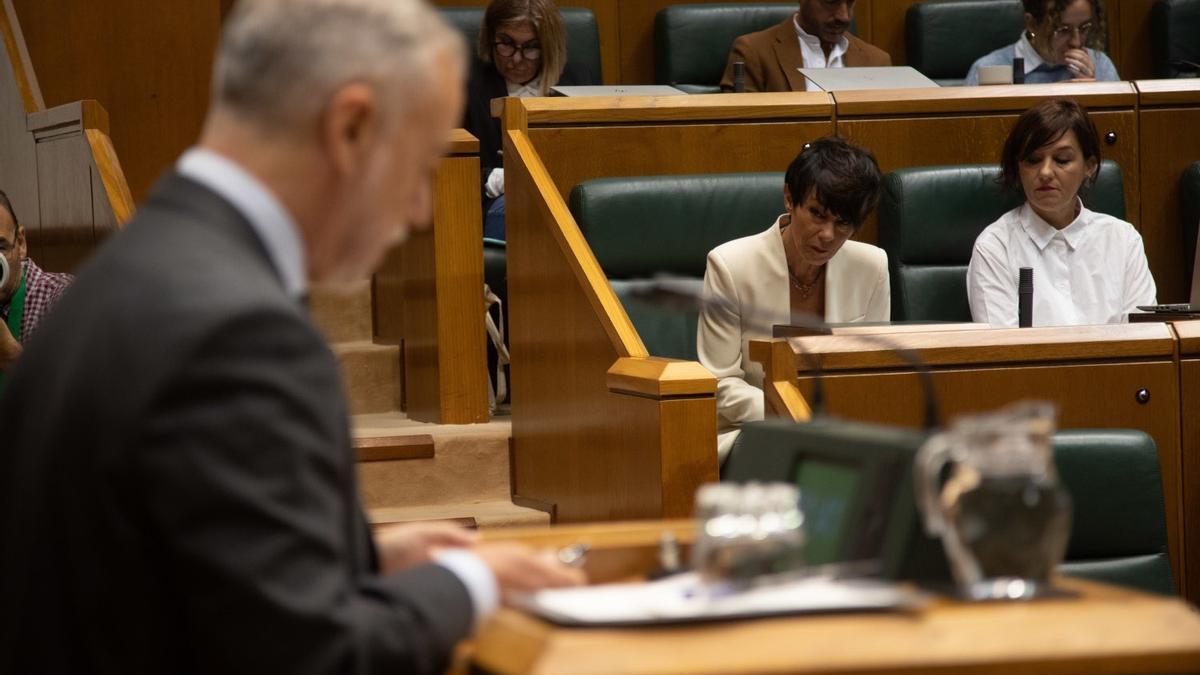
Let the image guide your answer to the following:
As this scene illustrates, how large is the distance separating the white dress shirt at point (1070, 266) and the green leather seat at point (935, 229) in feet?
0.20

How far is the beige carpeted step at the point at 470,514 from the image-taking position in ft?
A: 9.18

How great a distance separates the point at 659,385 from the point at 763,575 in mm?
1327

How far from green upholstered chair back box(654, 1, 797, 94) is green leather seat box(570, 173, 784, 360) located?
A: 1.33 meters

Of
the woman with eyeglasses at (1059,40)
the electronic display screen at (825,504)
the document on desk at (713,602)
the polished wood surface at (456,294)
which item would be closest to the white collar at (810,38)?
the woman with eyeglasses at (1059,40)

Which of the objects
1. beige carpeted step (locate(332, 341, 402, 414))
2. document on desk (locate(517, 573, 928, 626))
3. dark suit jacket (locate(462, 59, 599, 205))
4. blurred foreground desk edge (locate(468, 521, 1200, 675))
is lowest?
beige carpeted step (locate(332, 341, 402, 414))

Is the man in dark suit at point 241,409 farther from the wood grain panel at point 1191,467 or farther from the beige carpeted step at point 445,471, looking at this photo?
the beige carpeted step at point 445,471

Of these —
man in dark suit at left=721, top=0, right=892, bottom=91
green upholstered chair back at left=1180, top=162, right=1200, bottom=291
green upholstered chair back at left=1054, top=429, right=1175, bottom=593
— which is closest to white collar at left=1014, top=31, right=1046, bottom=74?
man in dark suit at left=721, top=0, right=892, bottom=91

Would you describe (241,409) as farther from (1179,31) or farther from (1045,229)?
(1179,31)

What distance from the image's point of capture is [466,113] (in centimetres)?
348

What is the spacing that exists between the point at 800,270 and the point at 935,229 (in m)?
0.43

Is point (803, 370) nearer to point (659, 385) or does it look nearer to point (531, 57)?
point (659, 385)

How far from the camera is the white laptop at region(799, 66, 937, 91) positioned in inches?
127

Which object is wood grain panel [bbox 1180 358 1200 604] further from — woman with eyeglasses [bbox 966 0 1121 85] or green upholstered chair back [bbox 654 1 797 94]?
green upholstered chair back [bbox 654 1 797 94]

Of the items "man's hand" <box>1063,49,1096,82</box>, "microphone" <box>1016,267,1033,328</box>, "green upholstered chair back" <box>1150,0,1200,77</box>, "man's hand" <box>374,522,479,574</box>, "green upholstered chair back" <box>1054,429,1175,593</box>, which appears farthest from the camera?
"green upholstered chair back" <box>1150,0,1200,77</box>
